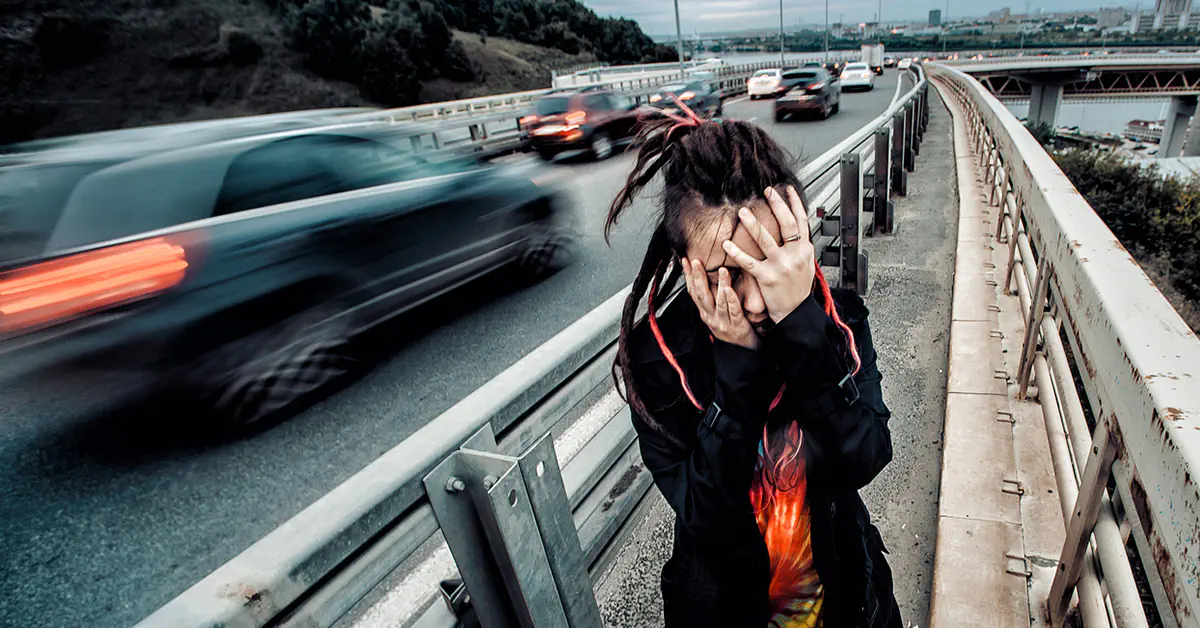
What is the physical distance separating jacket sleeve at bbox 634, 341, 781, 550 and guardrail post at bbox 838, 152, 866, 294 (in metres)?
2.94

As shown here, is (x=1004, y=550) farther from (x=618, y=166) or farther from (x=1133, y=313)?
(x=618, y=166)

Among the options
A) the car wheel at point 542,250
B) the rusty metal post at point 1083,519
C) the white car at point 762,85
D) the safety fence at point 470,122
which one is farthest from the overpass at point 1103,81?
the rusty metal post at point 1083,519

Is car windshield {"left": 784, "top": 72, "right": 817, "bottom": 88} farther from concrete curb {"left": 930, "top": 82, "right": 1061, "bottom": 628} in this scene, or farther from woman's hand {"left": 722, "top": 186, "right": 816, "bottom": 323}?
woman's hand {"left": 722, "top": 186, "right": 816, "bottom": 323}

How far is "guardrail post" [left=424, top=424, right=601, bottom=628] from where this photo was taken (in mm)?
988

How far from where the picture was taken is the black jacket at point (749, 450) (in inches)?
53.1

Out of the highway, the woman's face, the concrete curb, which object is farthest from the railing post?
the woman's face

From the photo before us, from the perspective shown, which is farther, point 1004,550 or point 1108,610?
point 1004,550

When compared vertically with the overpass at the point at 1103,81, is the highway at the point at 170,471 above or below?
above

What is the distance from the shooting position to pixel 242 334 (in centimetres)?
371

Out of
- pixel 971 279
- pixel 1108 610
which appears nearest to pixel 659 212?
pixel 1108 610

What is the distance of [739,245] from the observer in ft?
4.38

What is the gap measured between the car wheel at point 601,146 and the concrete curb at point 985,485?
35.4ft

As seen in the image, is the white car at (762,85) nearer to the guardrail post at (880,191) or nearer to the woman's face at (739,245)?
the guardrail post at (880,191)

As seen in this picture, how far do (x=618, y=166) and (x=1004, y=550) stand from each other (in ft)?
37.4
